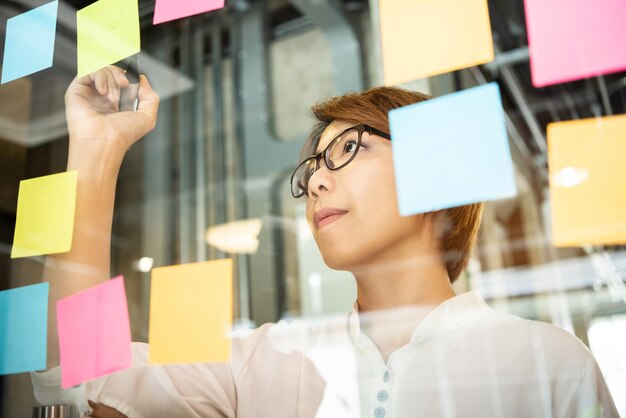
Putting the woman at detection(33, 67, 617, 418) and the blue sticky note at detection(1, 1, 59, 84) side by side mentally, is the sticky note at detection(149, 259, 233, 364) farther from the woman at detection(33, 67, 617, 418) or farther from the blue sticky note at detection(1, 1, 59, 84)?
the blue sticky note at detection(1, 1, 59, 84)

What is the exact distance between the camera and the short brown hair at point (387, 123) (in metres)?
0.77

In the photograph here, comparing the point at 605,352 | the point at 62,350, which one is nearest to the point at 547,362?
the point at 605,352

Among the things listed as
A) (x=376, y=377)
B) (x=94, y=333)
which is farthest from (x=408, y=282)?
(x=94, y=333)

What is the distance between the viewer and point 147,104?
3.42 ft

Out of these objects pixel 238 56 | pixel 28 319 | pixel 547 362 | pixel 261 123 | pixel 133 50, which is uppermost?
pixel 238 56

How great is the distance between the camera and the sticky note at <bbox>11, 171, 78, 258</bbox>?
3.21 feet

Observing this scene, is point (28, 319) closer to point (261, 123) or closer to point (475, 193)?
point (475, 193)

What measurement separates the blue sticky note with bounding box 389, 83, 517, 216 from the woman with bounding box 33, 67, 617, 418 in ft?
0.12

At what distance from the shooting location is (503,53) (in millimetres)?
827

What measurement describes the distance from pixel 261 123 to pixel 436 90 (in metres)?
1.31

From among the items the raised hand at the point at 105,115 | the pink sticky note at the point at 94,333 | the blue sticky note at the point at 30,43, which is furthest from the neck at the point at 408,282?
the blue sticky note at the point at 30,43

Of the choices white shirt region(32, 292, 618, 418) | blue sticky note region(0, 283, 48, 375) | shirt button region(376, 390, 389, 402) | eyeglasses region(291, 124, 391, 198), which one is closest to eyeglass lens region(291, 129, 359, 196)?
eyeglasses region(291, 124, 391, 198)

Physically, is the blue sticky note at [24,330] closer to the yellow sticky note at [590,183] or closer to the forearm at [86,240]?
the forearm at [86,240]

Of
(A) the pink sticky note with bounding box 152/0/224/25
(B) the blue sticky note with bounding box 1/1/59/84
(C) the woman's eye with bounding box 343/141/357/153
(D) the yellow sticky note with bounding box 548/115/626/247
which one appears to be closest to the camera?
(D) the yellow sticky note with bounding box 548/115/626/247
